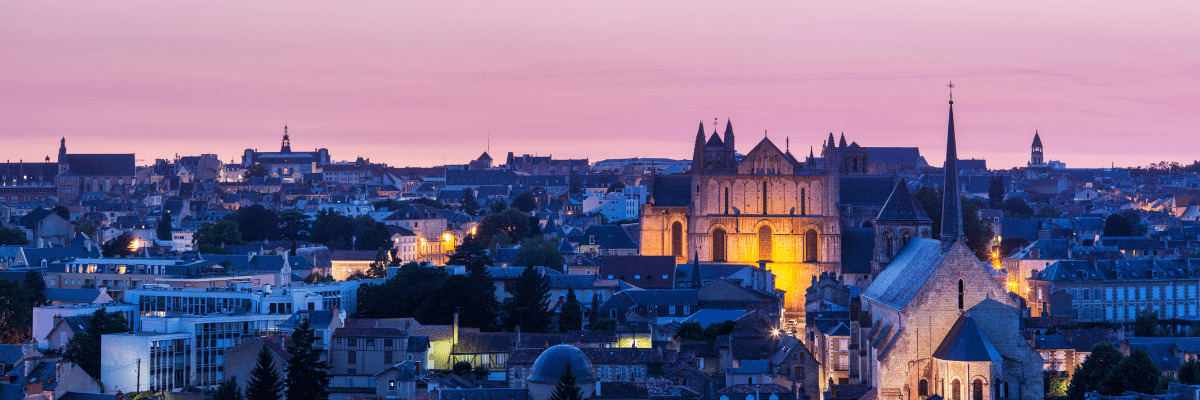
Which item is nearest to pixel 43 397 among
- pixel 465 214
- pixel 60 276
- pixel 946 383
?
pixel 946 383

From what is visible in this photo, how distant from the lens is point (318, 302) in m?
76.8

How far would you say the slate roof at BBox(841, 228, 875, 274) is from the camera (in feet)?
292

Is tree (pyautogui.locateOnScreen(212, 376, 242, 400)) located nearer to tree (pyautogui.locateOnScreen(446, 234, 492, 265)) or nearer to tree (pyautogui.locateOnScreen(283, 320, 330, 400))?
tree (pyautogui.locateOnScreen(283, 320, 330, 400))

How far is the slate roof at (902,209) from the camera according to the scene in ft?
243

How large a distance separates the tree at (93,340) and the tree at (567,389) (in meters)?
21.3

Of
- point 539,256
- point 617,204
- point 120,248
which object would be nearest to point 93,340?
point 539,256

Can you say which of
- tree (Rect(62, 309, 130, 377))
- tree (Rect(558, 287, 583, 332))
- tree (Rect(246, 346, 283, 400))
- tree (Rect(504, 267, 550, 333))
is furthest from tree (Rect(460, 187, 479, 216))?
tree (Rect(246, 346, 283, 400))

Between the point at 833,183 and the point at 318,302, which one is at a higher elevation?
the point at 833,183

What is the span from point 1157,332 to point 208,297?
4274 cm

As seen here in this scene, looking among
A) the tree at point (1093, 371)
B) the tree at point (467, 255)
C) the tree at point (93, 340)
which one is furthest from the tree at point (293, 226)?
the tree at point (1093, 371)

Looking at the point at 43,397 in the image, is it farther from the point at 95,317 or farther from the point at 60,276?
the point at 60,276

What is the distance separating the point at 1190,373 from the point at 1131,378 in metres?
4.47

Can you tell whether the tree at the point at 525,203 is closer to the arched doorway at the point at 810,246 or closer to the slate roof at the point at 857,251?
the arched doorway at the point at 810,246

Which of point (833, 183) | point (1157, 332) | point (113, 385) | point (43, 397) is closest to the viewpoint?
point (43, 397)
